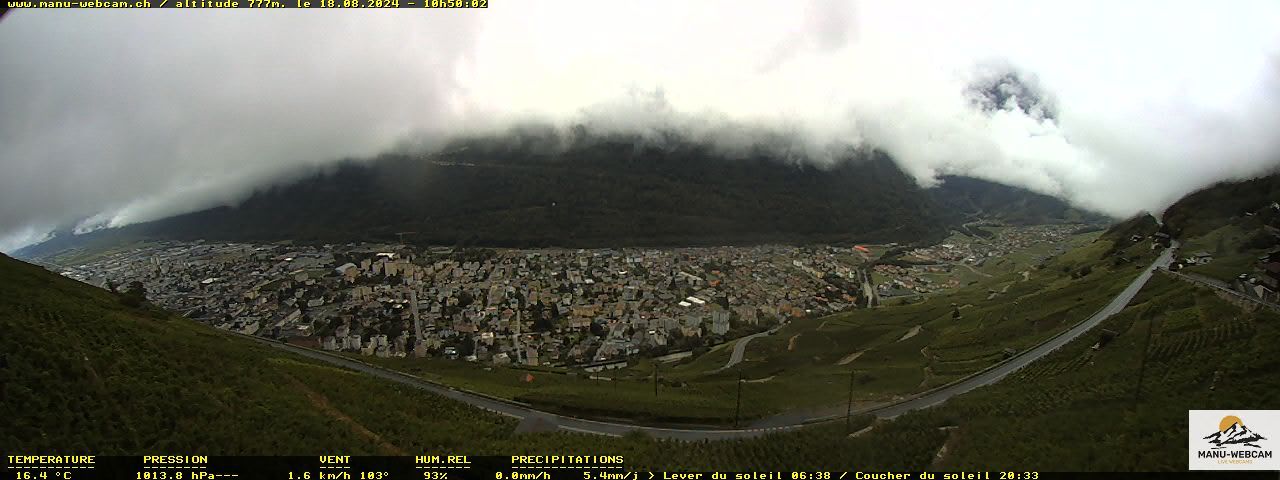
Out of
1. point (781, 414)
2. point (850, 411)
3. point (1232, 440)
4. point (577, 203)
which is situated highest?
point (577, 203)

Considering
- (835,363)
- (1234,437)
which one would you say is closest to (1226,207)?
(835,363)

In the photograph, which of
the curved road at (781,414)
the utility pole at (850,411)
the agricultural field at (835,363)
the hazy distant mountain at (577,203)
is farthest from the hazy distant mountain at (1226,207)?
the hazy distant mountain at (577,203)

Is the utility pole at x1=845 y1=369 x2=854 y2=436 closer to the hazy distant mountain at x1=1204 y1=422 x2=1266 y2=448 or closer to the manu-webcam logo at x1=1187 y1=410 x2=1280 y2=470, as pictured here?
the manu-webcam logo at x1=1187 y1=410 x2=1280 y2=470

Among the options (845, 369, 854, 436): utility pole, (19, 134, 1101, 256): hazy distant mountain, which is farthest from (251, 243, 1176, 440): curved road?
(19, 134, 1101, 256): hazy distant mountain

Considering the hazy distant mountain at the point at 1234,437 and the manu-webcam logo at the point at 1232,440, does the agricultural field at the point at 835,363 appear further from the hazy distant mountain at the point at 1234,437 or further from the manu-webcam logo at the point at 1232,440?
the hazy distant mountain at the point at 1234,437

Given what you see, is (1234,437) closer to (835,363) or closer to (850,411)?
(850,411)

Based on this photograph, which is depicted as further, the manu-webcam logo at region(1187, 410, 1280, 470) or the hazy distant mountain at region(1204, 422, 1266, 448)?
the hazy distant mountain at region(1204, 422, 1266, 448)
